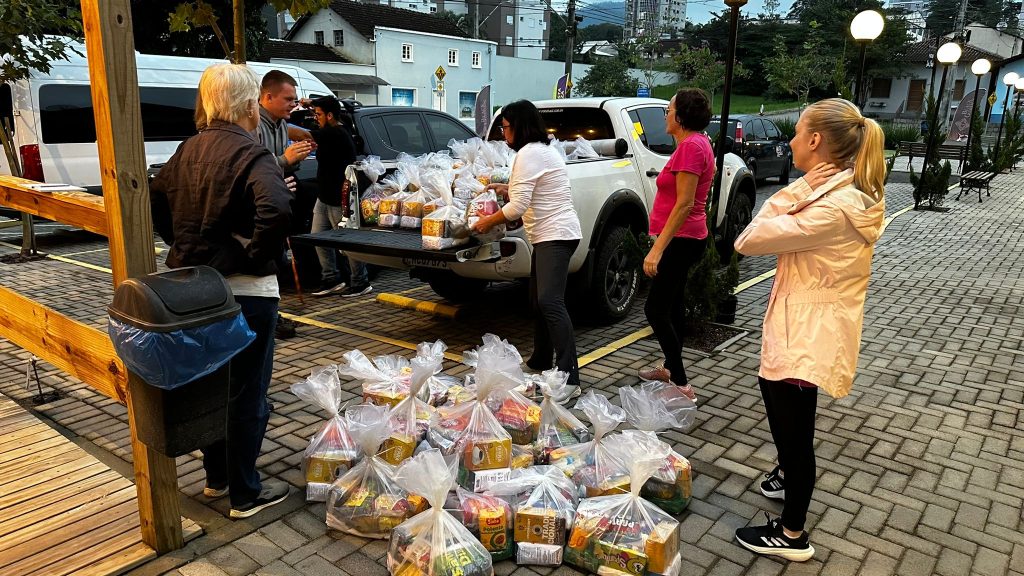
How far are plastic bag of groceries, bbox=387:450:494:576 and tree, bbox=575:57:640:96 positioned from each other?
52.1m

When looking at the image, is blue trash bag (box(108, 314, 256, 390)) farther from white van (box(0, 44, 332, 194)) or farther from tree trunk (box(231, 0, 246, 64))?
white van (box(0, 44, 332, 194))

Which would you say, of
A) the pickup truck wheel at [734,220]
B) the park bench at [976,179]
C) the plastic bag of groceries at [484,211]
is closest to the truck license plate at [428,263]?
the plastic bag of groceries at [484,211]

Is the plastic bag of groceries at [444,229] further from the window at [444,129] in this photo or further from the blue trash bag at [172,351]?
the window at [444,129]

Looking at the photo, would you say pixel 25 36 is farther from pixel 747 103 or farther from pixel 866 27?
pixel 747 103

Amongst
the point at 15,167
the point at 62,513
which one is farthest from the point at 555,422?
the point at 15,167

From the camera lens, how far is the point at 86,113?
33.1 feet

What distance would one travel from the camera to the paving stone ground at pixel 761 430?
3047mm

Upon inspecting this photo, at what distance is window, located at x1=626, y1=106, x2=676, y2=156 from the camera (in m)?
6.81

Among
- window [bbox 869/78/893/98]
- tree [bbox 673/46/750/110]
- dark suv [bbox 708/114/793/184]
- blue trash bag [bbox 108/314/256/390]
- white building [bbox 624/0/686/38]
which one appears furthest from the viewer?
white building [bbox 624/0/686/38]

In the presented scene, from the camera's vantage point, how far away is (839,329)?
2.79m

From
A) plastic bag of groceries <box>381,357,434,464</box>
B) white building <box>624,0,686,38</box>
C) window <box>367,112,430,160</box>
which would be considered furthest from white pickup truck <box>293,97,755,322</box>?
white building <box>624,0,686,38</box>

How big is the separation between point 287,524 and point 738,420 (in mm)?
2820

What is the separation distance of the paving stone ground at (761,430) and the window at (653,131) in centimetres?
172

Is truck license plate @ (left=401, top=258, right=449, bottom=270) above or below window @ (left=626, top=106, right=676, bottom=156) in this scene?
below
